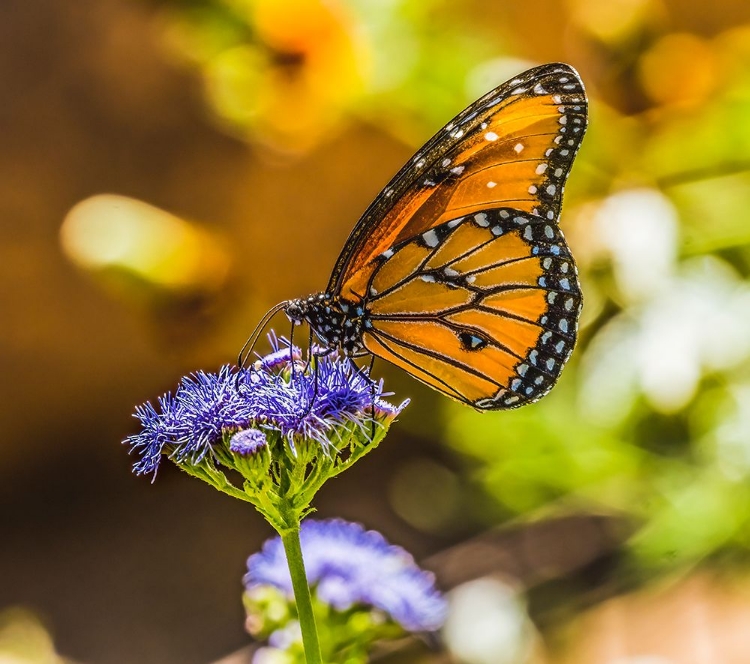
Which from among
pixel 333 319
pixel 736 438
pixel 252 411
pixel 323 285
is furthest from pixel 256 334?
pixel 323 285

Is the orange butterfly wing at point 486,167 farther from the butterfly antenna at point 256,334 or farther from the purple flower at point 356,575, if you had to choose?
the purple flower at point 356,575

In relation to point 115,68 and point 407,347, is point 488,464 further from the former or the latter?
point 115,68

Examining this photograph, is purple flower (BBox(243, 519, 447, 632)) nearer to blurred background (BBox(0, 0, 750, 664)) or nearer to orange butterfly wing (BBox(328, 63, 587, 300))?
orange butterfly wing (BBox(328, 63, 587, 300))

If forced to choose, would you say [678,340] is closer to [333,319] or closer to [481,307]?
[481,307]

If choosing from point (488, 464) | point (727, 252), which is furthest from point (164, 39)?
point (727, 252)

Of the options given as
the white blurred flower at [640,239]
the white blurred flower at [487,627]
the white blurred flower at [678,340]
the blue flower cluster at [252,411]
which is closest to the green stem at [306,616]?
the blue flower cluster at [252,411]

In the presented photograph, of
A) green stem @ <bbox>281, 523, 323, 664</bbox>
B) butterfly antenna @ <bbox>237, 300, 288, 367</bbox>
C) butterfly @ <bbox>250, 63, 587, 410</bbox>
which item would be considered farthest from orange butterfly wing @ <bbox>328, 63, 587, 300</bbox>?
green stem @ <bbox>281, 523, 323, 664</bbox>
